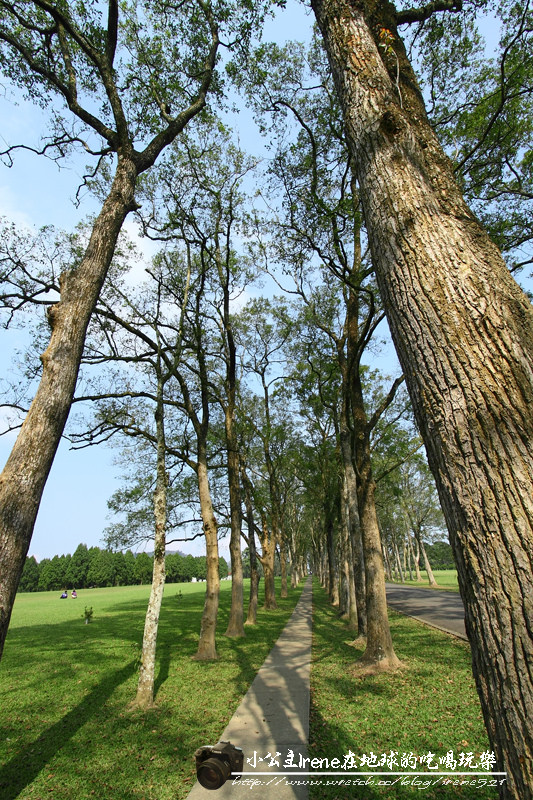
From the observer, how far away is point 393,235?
2285 millimetres

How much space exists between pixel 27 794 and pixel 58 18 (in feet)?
31.8

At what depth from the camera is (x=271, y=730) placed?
5.43 metres

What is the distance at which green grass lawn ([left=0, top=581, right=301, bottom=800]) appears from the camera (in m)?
4.56

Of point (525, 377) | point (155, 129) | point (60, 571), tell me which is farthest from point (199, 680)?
point (60, 571)

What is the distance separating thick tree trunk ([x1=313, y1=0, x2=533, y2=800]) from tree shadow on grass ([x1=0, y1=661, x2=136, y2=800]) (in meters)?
5.72

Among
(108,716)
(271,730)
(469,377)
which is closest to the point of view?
(469,377)

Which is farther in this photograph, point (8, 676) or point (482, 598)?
point (8, 676)

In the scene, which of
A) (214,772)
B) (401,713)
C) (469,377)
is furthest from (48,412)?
(401,713)

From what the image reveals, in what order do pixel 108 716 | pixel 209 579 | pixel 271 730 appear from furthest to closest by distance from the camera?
pixel 209 579 → pixel 108 716 → pixel 271 730

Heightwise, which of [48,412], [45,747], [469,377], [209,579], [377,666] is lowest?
[45,747]

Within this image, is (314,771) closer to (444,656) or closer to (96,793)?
(96,793)

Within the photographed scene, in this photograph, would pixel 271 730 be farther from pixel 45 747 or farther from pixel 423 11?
pixel 423 11

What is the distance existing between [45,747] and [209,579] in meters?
5.25

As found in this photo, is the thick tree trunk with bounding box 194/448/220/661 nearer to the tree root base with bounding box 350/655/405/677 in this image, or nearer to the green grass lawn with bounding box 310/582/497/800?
the green grass lawn with bounding box 310/582/497/800
